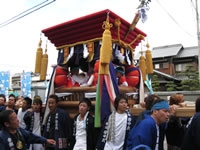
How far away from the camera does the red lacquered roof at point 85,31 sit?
17.0ft

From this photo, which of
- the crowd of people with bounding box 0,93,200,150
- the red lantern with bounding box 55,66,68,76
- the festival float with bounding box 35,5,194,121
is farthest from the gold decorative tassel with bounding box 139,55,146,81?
the crowd of people with bounding box 0,93,200,150

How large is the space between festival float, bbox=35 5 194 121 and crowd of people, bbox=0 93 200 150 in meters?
0.52

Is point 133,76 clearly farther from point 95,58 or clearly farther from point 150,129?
point 150,129

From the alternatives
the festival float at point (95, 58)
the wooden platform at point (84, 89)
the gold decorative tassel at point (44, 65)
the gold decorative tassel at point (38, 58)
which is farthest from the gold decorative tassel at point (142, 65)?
the gold decorative tassel at point (38, 58)

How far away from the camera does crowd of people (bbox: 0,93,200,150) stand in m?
A: 2.76

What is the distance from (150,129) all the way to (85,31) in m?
3.30

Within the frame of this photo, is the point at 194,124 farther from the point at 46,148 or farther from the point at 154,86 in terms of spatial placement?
the point at 154,86

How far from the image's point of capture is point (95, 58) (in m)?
5.36

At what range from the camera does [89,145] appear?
14.1 ft

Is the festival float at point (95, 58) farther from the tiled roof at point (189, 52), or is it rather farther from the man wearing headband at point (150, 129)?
the tiled roof at point (189, 52)

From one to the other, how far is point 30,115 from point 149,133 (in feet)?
10.9

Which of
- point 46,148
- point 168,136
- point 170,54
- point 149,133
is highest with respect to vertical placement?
point 170,54

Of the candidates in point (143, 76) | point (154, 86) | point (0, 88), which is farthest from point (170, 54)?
point (143, 76)

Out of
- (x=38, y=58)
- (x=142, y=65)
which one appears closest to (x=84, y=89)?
(x=38, y=58)
